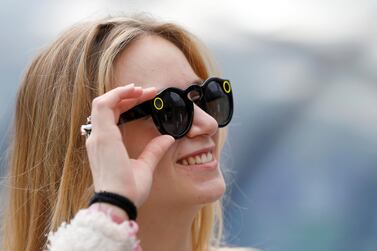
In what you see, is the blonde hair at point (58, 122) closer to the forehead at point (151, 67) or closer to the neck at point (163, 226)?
the forehead at point (151, 67)

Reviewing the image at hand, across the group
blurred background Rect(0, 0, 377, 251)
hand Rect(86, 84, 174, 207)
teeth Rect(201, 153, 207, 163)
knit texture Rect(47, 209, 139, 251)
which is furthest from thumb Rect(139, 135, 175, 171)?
blurred background Rect(0, 0, 377, 251)

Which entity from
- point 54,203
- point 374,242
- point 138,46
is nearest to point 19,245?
point 54,203

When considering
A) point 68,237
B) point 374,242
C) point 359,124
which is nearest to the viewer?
point 68,237

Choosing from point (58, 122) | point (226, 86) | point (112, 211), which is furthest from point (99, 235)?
point (226, 86)

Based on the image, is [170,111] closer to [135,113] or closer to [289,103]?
[135,113]

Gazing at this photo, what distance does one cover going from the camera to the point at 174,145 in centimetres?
155

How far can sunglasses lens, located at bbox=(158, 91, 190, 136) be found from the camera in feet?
4.98

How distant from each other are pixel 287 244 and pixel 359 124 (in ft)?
2.68

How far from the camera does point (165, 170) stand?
1.55 metres

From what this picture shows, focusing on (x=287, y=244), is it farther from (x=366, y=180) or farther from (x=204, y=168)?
(x=204, y=168)

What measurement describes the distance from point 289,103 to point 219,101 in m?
1.92

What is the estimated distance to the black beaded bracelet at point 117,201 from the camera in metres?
1.27

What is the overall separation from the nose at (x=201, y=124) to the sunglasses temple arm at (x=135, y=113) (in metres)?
0.13

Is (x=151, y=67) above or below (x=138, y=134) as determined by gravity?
above
